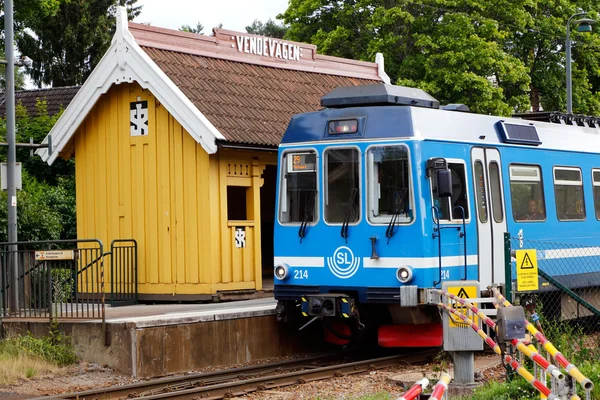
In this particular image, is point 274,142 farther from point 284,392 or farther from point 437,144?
point 284,392

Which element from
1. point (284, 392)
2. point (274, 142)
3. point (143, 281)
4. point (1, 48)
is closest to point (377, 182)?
point (284, 392)

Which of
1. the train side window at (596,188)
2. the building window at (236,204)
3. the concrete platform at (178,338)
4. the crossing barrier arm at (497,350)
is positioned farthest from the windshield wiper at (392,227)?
the building window at (236,204)

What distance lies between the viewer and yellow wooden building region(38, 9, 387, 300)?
59.1 feet

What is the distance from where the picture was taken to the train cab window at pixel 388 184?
14.0m

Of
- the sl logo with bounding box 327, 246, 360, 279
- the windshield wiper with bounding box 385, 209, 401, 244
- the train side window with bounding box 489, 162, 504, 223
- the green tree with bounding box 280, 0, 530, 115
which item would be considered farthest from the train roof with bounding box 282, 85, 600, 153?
the green tree with bounding box 280, 0, 530, 115

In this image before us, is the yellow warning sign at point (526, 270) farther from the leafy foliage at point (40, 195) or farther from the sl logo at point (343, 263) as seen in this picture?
the leafy foliage at point (40, 195)

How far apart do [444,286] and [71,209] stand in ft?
57.3

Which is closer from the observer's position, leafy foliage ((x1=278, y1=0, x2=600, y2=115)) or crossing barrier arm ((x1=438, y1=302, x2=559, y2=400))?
crossing barrier arm ((x1=438, y1=302, x2=559, y2=400))

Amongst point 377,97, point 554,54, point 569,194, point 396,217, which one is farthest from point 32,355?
point 554,54

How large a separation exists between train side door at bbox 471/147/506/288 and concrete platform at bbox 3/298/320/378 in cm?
321

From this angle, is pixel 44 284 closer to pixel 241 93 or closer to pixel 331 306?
pixel 331 306

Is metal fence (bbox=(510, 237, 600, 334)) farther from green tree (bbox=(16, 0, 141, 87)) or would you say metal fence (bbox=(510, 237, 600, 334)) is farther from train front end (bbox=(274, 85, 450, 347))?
green tree (bbox=(16, 0, 141, 87))

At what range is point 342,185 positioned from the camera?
14.5 meters

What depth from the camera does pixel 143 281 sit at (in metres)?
18.7
